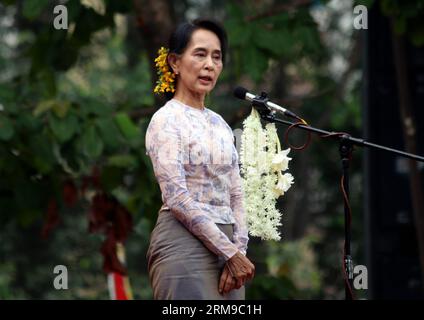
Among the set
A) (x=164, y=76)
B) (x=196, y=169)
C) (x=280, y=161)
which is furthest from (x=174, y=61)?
(x=280, y=161)

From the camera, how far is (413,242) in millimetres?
9945

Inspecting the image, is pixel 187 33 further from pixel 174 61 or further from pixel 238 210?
pixel 238 210

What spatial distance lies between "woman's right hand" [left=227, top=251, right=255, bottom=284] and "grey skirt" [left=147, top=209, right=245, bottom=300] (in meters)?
0.06

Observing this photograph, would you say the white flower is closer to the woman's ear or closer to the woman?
the woman

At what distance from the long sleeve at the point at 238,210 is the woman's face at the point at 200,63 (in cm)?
29

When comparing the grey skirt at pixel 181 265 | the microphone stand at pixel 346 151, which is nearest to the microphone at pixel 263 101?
the microphone stand at pixel 346 151

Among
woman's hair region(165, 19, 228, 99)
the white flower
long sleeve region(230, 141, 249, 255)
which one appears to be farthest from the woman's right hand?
woman's hair region(165, 19, 228, 99)

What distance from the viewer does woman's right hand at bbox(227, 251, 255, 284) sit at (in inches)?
192

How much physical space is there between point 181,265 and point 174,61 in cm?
83

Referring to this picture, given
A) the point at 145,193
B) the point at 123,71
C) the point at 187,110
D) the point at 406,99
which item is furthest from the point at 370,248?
the point at 123,71

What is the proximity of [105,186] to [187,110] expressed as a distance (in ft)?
13.4
